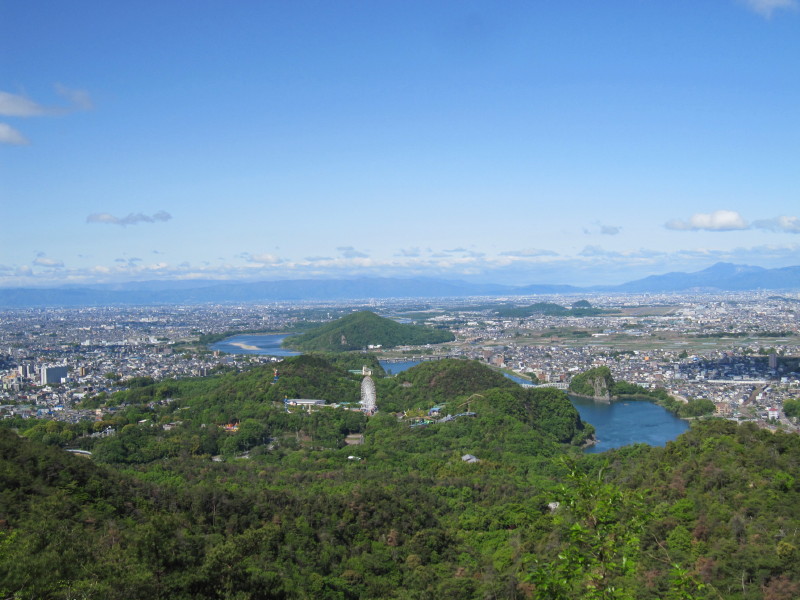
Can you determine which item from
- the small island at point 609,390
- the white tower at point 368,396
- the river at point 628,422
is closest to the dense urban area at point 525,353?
the small island at point 609,390

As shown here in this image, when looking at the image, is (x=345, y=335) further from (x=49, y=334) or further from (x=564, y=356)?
(x=49, y=334)

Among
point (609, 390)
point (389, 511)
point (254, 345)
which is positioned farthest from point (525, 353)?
point (389, 511)

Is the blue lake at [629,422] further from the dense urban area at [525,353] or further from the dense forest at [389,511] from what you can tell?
the dense forest at [389,511]

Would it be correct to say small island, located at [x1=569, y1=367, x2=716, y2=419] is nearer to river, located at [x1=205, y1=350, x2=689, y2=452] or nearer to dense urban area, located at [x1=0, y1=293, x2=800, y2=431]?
river, located at [x1=205, y1=350, x2=689, y2=452]

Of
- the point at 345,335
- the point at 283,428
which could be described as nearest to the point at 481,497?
the point at 283,428

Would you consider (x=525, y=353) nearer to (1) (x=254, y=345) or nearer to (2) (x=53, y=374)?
(1) (x=254, y=345)
